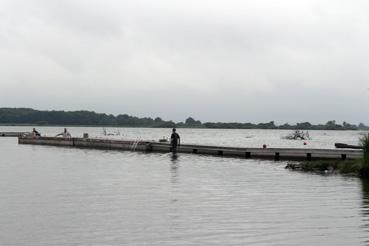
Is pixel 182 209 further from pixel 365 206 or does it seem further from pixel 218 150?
pixel 218 150

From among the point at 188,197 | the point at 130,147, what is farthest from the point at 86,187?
the point at 130,147

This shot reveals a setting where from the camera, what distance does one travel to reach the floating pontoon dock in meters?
39.9

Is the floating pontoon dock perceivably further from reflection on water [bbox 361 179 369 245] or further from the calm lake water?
reflection on water [bbox 361 179 369 245]

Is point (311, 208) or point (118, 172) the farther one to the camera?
point (118, 172)

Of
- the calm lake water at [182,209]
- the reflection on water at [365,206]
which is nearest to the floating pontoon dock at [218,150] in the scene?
the calm lake water at [182,209]

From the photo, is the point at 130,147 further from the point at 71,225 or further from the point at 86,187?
the point at 71,225

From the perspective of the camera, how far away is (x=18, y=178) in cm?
2805

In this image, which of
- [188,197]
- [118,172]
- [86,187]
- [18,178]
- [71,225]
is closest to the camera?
[71,225]

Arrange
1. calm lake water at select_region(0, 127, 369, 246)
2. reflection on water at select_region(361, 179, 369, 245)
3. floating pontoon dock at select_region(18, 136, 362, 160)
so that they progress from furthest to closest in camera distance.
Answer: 1. floating pontoon dock at select_region(18, 136, 362, 160)
2. reflection on water at select_region(361, 179, 369, 245)
3. calm lake water at select_region(0, 127, 369, 246)

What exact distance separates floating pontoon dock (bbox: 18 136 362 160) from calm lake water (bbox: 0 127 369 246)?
10.3m

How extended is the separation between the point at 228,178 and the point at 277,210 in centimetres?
1071

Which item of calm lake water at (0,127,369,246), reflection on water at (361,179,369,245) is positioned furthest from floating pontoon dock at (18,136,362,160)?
reflection on water at (361,179,369,245)

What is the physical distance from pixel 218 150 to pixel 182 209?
30895 millimetres

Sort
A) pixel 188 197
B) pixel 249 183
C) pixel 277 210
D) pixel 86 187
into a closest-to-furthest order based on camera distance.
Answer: pixel 277 210 < pixel 188 197 < pixel 86 187 < pixel 249 183
